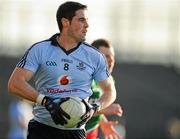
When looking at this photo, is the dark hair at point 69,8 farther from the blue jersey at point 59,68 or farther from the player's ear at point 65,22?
the blue jersey at point 59,68

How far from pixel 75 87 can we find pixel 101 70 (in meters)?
0.40

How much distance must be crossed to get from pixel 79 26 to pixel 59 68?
496mm

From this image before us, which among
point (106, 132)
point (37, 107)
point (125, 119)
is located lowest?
point (125, 119)

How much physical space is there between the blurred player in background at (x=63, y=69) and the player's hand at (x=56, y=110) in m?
0.13

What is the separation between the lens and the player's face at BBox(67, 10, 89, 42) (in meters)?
10.4

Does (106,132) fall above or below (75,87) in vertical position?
below

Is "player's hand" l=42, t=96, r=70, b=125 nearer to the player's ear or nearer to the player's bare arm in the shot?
the player's bare arm

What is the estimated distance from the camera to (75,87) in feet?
34.0

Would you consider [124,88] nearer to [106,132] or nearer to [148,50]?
[148,50]

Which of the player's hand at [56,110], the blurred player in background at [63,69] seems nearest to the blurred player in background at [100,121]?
the blurred player in background at [63,69]

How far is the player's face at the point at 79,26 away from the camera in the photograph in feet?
34.3

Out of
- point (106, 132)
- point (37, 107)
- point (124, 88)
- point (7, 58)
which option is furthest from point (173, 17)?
point (37, 107)

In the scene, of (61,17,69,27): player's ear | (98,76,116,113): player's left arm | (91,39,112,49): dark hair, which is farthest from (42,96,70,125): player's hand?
(91,39,112,49): dark hair

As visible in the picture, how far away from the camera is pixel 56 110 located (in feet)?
32.6
